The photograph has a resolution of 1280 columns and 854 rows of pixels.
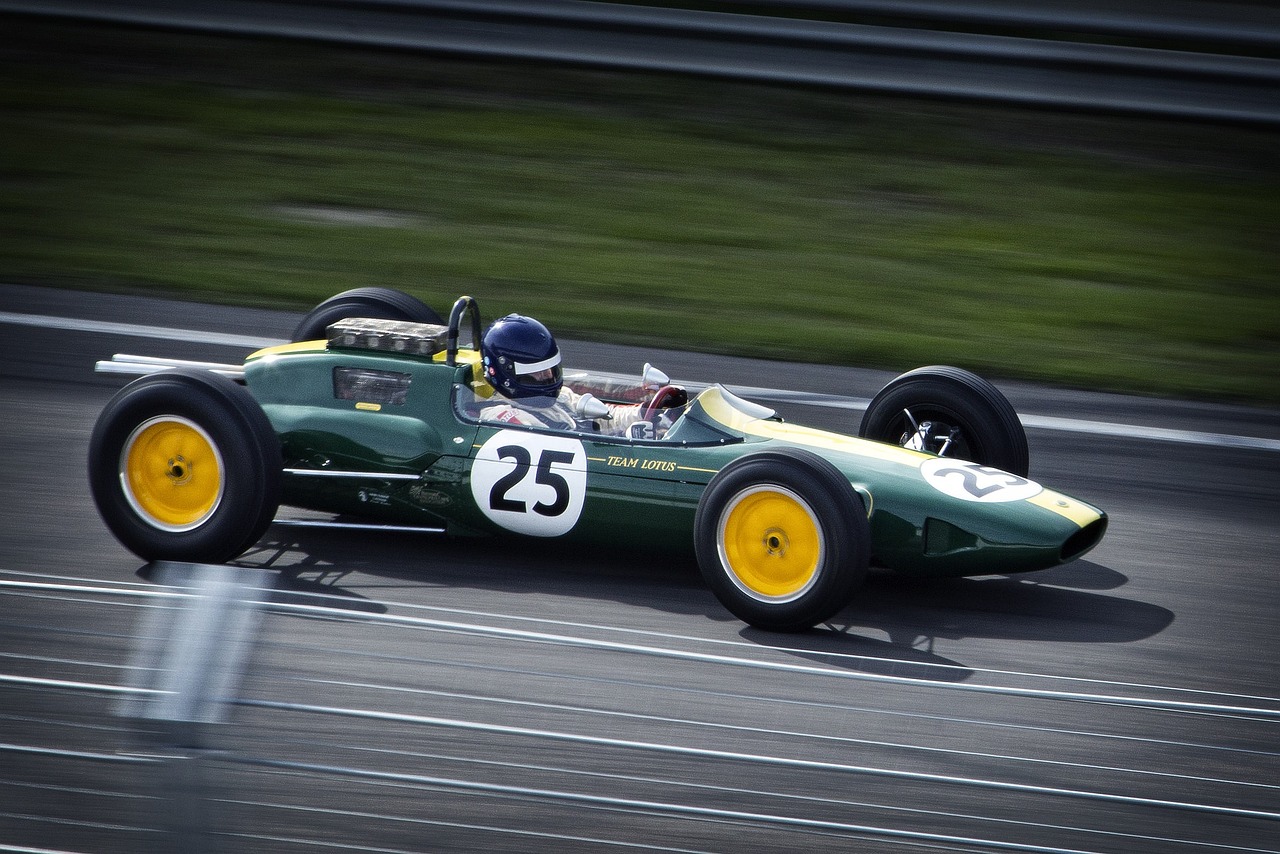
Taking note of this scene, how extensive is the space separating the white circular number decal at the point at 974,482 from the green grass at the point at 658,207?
3087 mm

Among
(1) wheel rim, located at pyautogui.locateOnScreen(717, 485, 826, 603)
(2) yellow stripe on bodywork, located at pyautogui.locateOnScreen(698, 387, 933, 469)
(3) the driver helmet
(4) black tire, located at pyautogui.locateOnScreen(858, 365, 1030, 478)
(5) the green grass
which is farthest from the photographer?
(5) the green grass

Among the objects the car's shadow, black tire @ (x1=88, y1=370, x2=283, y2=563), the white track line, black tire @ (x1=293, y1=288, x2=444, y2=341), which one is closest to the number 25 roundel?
the car's shadow

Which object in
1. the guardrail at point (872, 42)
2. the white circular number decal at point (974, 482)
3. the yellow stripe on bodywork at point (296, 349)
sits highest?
the guardrail at point (872, 42)

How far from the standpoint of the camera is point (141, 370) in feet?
21.4

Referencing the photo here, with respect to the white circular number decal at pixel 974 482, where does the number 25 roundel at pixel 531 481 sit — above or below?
below

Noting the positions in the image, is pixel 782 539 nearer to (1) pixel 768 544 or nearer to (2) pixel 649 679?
(1) pixel 768 544

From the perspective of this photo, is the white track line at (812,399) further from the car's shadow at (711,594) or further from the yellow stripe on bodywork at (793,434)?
the yellow stripe on bodywork at (793,434)

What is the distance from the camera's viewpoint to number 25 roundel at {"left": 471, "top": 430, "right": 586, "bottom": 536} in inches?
220

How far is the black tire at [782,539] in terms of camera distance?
4.99m

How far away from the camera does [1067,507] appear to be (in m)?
5.47

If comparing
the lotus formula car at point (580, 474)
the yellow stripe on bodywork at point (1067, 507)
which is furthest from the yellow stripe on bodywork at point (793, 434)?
the yellow stripe on bodywork at point (1067, 507)

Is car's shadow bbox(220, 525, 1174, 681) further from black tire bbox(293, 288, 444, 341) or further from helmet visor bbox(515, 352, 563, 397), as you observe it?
black tire bbox(293, 288, 444, 341)

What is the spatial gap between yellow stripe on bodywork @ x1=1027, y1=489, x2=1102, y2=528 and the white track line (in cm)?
242

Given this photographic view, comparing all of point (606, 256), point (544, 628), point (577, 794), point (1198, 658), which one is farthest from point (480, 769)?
point (606, 256)
